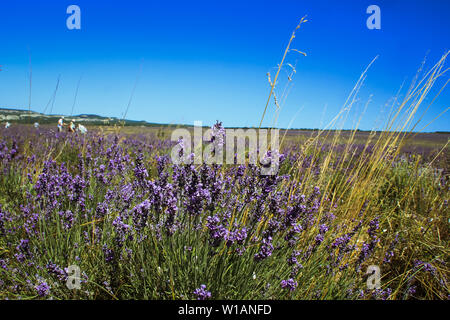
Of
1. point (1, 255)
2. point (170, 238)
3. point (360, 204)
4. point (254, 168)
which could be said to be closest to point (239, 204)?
point (254, 168)

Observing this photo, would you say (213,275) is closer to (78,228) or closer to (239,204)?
(239,204)

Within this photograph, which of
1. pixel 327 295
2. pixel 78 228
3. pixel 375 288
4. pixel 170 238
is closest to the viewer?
pixel 170 238

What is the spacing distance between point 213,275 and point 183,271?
0.59ft

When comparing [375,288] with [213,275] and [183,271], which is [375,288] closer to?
[213,275]

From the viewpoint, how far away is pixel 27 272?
1774mm

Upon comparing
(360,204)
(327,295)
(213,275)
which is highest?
(360,204)

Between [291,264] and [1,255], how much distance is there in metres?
A: 2.36

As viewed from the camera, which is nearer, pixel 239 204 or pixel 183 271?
pixel 183 271
